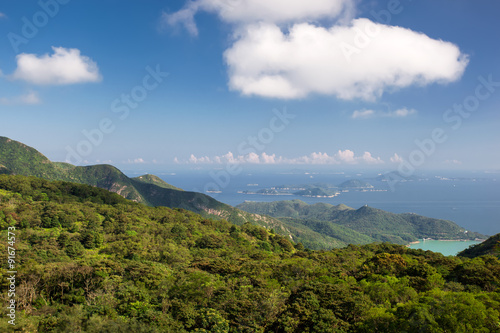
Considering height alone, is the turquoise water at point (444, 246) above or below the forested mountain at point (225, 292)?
below

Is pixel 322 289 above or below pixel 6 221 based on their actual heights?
below

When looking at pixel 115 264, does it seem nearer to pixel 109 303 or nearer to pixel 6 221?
pixel 109 303

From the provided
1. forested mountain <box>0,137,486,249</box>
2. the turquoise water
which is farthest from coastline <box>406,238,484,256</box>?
forested mountain <box>0,137,486,249</box>

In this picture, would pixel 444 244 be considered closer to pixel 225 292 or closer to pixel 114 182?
pixel 225 292

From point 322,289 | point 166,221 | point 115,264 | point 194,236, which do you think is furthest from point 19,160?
point 322,289

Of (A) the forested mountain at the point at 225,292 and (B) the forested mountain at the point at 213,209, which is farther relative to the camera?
(B) the forested mountain at the point at 213,209

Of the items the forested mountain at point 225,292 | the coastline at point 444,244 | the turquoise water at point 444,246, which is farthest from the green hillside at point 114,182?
the forested mountain at point 225,292

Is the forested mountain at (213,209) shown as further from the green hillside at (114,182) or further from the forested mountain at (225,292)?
the forested mountain at (225,292)

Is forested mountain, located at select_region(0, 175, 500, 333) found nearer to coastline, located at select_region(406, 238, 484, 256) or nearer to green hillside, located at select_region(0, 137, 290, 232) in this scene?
green hillside, located at select_region(0, 137, 290, 232)

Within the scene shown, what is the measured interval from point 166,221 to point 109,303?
4564 cm

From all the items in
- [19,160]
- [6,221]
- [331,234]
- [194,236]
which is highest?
[19,160]

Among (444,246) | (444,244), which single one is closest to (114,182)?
(444,246)

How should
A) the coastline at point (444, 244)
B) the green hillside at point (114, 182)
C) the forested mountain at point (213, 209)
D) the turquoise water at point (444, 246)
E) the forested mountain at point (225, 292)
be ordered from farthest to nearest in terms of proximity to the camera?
the forested mountain at point (213, 209) → the green hillside at point (114, 182) → the coastline at point (444, 244) → the turquoise water at point (444, 246) → the forested mountain at point (225, 292)

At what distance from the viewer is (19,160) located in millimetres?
145375
